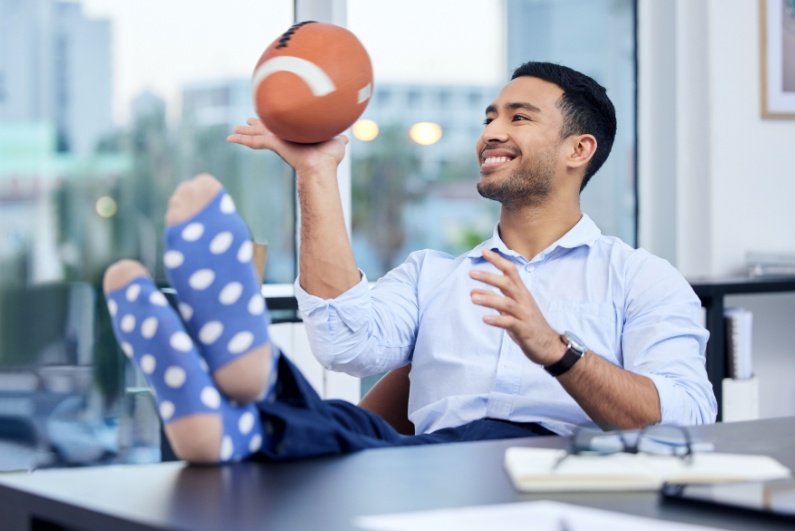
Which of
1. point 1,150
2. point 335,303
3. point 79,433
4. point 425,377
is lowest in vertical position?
point 79,433

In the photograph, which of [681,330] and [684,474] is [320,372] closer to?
[681,330]

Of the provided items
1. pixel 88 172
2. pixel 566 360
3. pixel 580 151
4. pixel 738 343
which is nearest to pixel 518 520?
pixel 566 360

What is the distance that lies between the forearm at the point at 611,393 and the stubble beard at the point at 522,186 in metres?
0.55

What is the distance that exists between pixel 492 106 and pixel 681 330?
25.3 inches

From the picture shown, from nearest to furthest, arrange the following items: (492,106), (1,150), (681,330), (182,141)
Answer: (681,330) < (492,106) < (1,150) < (182,141)

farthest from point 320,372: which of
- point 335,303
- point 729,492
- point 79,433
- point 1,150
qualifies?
point 729,492

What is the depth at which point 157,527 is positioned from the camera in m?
0.82

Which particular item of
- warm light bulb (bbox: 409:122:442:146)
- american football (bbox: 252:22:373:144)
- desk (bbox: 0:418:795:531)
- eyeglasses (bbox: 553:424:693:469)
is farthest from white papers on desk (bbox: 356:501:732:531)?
warm light bulb (bbox: 409:122:442:146)

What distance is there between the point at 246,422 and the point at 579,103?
1.35m

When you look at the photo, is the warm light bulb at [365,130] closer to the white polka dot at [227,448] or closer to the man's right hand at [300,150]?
the man's right hand at [300,150]

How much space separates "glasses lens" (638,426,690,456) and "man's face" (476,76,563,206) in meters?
1.00

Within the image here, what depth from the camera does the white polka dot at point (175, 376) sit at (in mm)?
1015

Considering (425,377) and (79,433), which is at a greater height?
(425,377)

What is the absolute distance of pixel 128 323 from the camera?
3.38 feet
